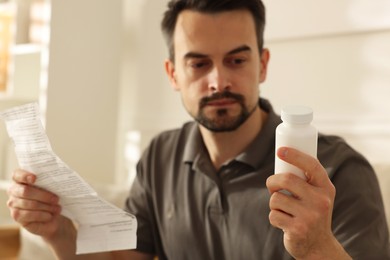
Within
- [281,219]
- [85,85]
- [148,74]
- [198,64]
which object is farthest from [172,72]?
[85,85]

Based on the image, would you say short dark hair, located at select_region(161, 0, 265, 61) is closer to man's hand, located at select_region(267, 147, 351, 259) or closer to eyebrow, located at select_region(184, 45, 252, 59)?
eyebrow, located at select_region(184, 45, 252, 59)

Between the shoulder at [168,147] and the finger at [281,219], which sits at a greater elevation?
the finger at [281,219]

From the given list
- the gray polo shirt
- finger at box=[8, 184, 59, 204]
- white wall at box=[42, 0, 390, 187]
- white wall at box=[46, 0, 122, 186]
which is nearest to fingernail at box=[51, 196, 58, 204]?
finger at box=[8, 184, 59, 204]

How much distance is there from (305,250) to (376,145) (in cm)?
100

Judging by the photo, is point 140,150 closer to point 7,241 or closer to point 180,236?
point 7,241

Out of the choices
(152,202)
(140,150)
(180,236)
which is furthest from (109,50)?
(180,236)

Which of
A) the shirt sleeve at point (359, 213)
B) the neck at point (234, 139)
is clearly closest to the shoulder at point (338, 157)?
the shirt sleeve at point (359, 213)

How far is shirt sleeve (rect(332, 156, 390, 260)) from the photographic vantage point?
3.58 feet

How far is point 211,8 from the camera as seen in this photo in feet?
4.52

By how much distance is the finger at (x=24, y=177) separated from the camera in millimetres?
1166

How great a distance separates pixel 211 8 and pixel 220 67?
17 cm

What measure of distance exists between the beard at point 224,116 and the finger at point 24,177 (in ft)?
Result: 1.46

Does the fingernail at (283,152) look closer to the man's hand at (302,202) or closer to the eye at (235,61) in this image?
the man's hand at (302,202)

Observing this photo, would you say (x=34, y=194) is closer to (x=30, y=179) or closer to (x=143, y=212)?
(x=30, y=179)
